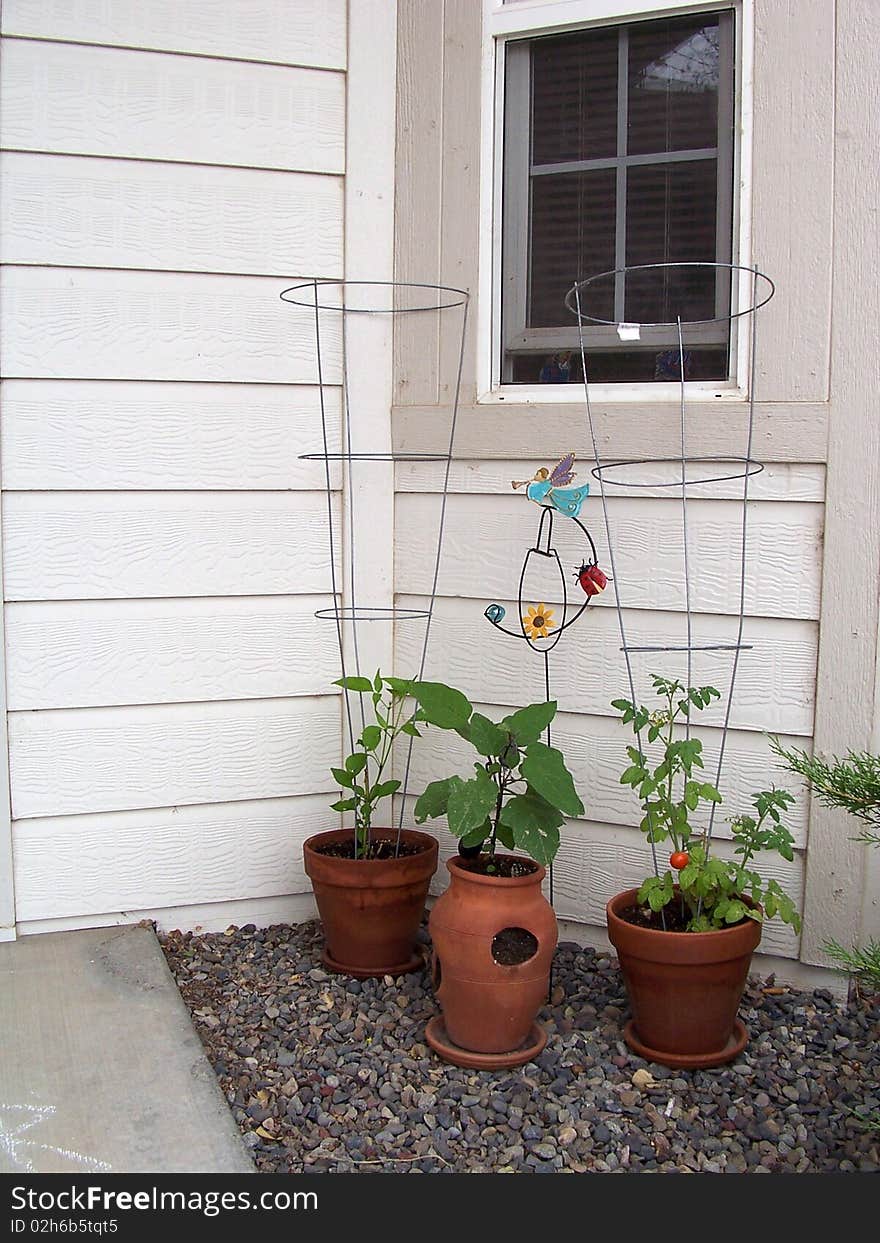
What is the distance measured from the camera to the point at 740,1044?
229cm

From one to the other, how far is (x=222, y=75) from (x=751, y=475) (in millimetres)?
1459

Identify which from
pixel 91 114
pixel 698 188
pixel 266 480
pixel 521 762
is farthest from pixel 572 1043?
pixel 91 114

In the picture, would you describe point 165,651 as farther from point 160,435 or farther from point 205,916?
point 205,916

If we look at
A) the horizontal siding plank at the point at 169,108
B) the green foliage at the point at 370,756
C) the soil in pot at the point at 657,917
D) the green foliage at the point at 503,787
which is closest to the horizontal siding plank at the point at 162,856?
the green foliage at the point at 370,756

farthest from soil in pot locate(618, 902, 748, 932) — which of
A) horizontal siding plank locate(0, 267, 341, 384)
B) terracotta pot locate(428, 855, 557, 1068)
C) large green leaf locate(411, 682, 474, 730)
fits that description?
horizontal siding plank locate(0, 267, 341, 384)

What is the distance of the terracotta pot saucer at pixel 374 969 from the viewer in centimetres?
262

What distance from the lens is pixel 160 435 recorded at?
2695 mm

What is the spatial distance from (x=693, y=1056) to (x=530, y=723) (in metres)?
0.69

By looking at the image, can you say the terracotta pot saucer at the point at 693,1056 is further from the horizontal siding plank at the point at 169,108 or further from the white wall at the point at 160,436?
the horizontal siding plank at the point at 169,108

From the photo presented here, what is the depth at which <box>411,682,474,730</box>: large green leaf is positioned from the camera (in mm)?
2363

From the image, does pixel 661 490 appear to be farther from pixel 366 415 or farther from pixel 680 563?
pixel 366 415

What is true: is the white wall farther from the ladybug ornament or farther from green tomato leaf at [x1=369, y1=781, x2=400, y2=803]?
the ladybug ornament

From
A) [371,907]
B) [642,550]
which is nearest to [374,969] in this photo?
[371,907]

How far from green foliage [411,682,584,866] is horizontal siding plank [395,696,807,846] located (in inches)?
12.0
